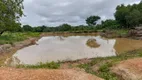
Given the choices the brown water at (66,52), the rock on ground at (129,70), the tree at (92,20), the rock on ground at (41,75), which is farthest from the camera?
the tree at (92,20)

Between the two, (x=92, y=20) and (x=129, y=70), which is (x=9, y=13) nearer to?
(x=129, y=70)

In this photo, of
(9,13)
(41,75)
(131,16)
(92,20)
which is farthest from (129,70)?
(92,20)

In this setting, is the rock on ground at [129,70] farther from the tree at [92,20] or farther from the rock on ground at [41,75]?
the tree at [92,20]

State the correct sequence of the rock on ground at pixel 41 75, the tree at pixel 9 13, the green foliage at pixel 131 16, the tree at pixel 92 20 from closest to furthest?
1. the rock on ground at pixel 41 75
2. the tree at pixel 9 13
3. the green foliage at pixel 131 16
4. the tree at pixel 92 20

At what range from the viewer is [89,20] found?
4567 inches

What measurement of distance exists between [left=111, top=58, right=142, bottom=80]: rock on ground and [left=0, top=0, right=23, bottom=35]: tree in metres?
28.3

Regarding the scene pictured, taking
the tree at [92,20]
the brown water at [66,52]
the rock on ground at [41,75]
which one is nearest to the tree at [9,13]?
A: the brown water at [66,52]

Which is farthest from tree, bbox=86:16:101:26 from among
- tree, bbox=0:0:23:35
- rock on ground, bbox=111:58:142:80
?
rock on ground, bbox=111:58:142:80

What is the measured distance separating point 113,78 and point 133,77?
105 cm

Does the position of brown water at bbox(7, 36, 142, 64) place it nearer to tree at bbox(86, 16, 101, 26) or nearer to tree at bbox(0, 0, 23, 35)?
tree at bbox(0, 0, 23, 35)

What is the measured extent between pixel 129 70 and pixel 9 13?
31233 millimetres

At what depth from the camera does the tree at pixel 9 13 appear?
126 feet

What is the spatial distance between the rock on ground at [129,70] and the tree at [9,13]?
28.3 m

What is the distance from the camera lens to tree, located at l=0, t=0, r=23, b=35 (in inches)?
1512
